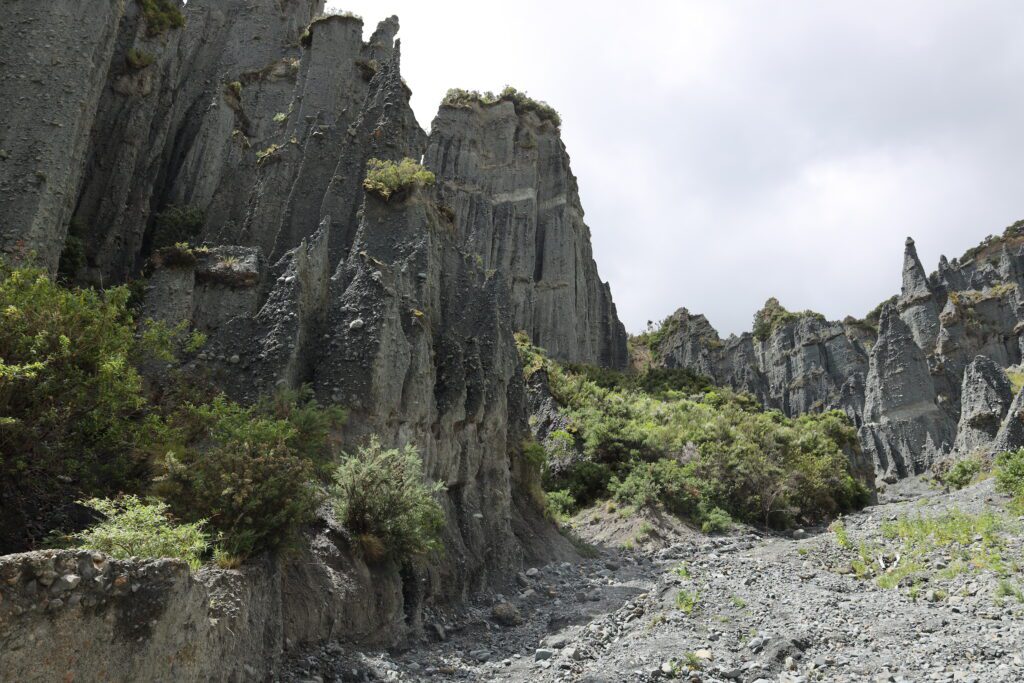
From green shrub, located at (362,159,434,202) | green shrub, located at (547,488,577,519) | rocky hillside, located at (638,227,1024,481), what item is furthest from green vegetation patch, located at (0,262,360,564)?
rocky hillside, located at (638,227,1024,481)

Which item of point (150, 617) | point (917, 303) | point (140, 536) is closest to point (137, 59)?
point (140, 536)

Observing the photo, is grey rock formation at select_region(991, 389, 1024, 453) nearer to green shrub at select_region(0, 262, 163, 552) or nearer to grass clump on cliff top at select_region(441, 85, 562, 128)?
green shrub at select_region(0, 262, 163, 552)

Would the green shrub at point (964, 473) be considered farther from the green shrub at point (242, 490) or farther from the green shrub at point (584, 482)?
the green shrub at point (242, 490)

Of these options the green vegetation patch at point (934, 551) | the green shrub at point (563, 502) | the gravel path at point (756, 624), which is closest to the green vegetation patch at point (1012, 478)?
the gravel path at point (756, 624)

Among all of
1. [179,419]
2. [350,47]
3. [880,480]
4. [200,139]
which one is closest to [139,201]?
[200,139]

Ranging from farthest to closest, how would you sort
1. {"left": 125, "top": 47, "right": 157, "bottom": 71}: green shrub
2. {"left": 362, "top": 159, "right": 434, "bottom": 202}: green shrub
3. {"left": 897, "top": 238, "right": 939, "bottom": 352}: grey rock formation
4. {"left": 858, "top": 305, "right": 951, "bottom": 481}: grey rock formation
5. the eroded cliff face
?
1. {"left": 897, "top": 238, "right": 939, "bottom": 352}: grey rock formation
2. {"left": 858, "top": 305, "right": 951, "bottom": 481}: grey rock formation
3. {"left": 125, "top": 47, "right": 157, "bottom": 71}: green shrub
4. {"left": 362, "top": 159, "right": 434, "bottom": 202}: green shrub
5. the eroded cliff face

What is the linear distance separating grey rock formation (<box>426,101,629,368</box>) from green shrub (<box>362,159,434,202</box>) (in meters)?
38.7

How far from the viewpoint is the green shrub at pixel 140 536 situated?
6785 millimetres

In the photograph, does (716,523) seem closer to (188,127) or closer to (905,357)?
(188,127)

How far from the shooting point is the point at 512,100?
6656 centimetres

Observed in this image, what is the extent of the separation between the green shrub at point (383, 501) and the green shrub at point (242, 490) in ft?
5.50

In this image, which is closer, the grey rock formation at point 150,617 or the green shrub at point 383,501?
the grey rock formation at point 150,617

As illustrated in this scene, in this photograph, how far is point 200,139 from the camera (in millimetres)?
23578

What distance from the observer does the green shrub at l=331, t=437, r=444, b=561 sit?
1129cm
